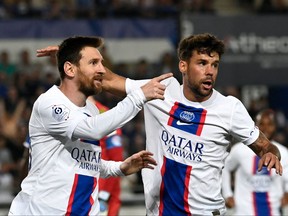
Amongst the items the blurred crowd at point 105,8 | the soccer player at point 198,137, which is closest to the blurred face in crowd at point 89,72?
the soccer player at point 198,137

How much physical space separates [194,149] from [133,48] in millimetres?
10699

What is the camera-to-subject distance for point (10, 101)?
1573cm

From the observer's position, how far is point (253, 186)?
1044 cm

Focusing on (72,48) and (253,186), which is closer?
(72,48)

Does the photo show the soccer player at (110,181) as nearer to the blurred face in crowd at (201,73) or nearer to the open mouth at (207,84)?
the blurred face in crowd at (201,73)

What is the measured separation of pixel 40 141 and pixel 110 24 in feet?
36.1

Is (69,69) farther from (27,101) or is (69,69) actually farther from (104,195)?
(27,101)

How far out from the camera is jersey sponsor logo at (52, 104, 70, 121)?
6434 mm

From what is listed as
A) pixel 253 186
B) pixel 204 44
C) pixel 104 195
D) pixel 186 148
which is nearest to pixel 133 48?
pixel 253 186

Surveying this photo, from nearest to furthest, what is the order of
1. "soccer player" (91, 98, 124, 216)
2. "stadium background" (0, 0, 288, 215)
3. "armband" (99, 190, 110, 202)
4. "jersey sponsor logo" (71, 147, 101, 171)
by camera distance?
1. "jersey sponsor logo" (71, 147, 101, 171)
2. "soccer player" (91, 98, 124, 216)
3. "armband" (99, 190, 110, 202)
4. "stadium background" (0, 0, 288, 215)

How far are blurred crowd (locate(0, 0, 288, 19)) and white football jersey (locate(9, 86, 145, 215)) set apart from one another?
35.9 feet

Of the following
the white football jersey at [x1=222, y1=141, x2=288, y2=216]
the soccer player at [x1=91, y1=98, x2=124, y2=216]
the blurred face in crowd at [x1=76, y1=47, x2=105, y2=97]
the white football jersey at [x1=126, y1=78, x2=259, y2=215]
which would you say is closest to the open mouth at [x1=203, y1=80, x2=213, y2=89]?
the white football jersey at [x1=126, y1=78, x2=259, y2=215]

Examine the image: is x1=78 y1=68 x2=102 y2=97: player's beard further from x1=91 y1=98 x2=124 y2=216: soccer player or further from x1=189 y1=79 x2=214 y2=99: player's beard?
x1=91 y1=98 x2=124 y2=216: soccer player

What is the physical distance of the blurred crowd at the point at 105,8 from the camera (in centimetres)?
1769
